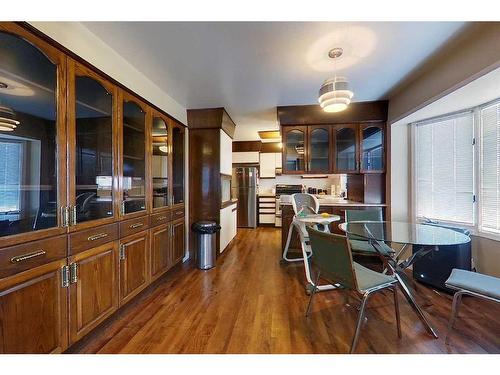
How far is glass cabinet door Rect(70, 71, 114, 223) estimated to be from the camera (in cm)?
158

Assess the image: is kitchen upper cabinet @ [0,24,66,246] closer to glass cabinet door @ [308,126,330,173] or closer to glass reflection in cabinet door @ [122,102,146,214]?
glass reflection in cabinet door @ [122,102,146,214]

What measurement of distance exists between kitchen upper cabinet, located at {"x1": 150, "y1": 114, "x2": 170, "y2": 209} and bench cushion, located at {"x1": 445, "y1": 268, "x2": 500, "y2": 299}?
2881 millimetres

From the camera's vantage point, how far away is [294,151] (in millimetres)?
3682

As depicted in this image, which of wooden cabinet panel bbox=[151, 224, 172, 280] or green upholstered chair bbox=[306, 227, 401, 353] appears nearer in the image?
green upholstered chair bbox=[306, 227, 401, 353]

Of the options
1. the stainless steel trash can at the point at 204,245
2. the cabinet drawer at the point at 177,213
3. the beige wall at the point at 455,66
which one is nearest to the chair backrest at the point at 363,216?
the beige wall at the point at 455,66

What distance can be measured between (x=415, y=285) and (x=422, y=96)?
2.19m

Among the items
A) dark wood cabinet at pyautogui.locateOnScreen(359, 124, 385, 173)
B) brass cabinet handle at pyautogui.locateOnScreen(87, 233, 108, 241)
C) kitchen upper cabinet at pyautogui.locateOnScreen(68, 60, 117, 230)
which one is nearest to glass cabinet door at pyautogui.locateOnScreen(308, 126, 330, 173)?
dark wood cabinet at pyautogui.locateOnScreen(359, 124, 385, 173)

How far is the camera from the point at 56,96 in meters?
1.39

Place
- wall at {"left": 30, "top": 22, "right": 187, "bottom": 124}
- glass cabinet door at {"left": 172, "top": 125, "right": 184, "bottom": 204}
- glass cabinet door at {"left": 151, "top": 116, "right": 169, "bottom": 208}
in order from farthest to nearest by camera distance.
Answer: glass cabinet door at {"left": 172, "top": 125, "right": 184, "bottom": 204}, glass cabinet door at {"left": 151, "top": 116, "right": 169, "bottom": 208}, wall at {"left": 30, "top": 22, "right": 187, "bottom": 124}

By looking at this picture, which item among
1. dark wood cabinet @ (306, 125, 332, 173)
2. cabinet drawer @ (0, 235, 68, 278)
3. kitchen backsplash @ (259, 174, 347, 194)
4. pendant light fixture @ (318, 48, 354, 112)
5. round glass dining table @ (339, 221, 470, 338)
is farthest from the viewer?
kitchen backsplash @ (259, 174, 347, 194)

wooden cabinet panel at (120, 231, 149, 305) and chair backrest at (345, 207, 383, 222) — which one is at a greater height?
chair backrest at (345, 207, 383, 222)

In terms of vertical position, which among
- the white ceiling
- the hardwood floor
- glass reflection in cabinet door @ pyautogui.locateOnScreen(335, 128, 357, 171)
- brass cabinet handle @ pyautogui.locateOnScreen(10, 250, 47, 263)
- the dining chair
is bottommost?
the hardwood floor
